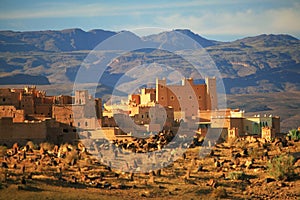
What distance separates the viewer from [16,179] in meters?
33.6

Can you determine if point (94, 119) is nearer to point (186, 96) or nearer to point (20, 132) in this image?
point (20, 132)

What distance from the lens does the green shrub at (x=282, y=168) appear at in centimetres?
3666

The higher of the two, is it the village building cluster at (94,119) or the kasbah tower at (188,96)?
the kasbah tower at (188,96)

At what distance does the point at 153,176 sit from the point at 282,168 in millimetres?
6061

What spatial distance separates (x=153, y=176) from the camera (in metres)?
36.9

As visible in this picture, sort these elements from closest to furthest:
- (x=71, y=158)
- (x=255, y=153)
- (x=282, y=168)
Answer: (x=282, y=168) < (x=71, y=158) < (x=255, y=153)

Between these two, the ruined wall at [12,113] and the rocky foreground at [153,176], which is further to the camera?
the ruined wall at [12,113]

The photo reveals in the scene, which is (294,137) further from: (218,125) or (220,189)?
(220,189)

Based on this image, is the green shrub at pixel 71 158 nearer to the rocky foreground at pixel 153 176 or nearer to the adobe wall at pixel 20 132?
the rocky foreground at pixel 153 176

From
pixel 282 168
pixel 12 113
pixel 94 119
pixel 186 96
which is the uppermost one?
pixel 186 96

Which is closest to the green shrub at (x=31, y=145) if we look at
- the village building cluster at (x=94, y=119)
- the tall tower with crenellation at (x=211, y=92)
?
the village building cluster at (x=94, y=119)

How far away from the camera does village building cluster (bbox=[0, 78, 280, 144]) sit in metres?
45.2

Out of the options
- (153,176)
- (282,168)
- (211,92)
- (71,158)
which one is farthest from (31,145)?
(211,92)

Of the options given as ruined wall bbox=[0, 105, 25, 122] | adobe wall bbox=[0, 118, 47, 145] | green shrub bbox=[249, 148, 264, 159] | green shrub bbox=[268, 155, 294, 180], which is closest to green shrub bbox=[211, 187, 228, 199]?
green shrub bbox=[268, 155, 294, 180]
